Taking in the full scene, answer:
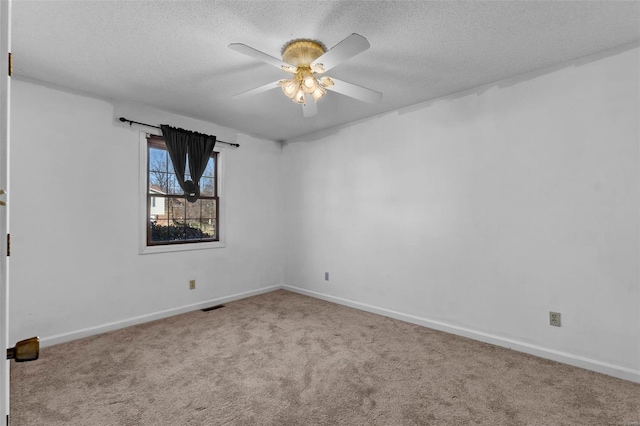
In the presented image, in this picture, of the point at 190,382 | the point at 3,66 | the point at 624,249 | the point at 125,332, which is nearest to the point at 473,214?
the point at 624,249

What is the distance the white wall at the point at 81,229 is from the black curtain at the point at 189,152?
0.18 m

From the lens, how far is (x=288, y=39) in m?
2.26

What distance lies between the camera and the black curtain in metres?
3.74

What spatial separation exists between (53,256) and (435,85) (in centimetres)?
411

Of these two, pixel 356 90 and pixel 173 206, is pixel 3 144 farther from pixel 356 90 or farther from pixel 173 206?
pixel 173 206

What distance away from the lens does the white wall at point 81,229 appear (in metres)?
2.86

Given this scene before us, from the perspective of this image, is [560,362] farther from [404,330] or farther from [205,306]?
[205,306]

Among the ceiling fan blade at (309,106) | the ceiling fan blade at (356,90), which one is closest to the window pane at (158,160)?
the ceiling fan blade at (309,106)

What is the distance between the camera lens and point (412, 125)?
3.62 metres

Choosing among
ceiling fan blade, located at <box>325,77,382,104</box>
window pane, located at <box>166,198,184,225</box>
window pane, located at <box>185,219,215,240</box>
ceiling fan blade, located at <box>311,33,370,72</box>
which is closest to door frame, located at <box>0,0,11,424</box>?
ceiling fan blade, located at <box>311,33,370,72</box>

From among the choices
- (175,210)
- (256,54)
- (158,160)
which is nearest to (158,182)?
(158,160)

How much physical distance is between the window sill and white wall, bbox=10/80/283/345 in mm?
66

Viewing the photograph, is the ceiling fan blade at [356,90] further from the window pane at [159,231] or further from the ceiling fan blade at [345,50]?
the window pane at [159,231]

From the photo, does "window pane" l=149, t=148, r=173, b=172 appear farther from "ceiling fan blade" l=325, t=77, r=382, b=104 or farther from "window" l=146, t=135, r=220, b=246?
"ceiling fan blade" l=325, t=77, r=382, b=104
